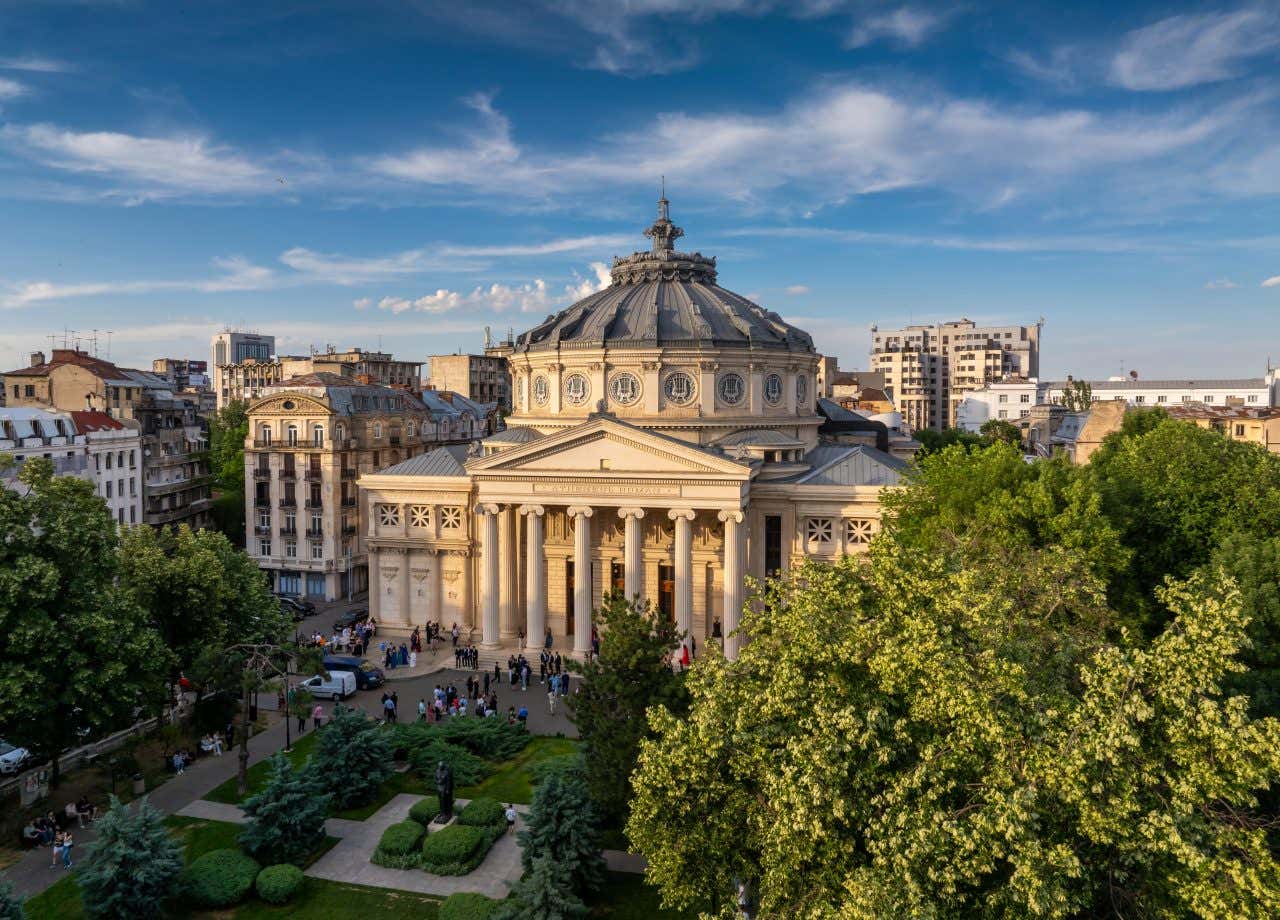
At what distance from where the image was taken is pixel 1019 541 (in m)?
33.4

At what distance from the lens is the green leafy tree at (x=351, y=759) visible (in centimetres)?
3125

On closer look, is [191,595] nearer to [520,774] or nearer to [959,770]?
[520,774]

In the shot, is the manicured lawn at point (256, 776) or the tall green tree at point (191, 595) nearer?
the manicured lawn at point (256, 776)

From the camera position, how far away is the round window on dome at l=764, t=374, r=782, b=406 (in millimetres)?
54219

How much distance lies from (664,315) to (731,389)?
20.7ft

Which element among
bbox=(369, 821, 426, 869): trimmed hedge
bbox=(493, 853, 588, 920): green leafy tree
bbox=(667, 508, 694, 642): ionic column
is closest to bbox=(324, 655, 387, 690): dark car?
bbox=(667, 508, 694, 642): ionic column

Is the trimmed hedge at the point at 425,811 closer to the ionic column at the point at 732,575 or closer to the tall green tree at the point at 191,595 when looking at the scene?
the tall green tree at the point at 191,595

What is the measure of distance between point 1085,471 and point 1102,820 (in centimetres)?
2727

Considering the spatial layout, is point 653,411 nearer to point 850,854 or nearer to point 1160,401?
point 850,854

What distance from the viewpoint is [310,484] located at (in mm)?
61125

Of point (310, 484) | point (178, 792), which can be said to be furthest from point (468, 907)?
point (310, 484)

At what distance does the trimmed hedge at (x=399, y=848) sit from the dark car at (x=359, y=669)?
16296 millimetres

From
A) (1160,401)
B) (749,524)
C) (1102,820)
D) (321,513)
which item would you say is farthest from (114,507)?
(1160,401)

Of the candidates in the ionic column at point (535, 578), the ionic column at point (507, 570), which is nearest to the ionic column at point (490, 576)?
the ionic column at point (507, 570)
